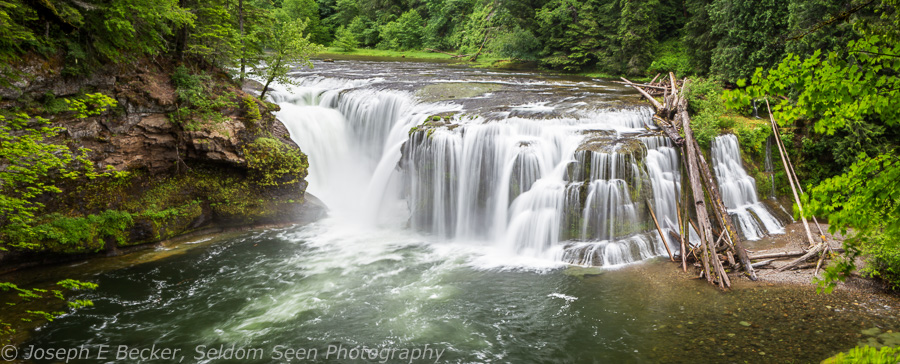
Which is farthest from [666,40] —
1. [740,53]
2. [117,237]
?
[117,237]

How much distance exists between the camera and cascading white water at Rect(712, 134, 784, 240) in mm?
11531

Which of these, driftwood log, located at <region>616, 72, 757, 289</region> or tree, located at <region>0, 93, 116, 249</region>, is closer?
tree, located at <region>0, 93, 116, 249</region>

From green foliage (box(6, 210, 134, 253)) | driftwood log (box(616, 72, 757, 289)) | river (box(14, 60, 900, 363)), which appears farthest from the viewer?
green foliage (box(6, 210, 134, 253))

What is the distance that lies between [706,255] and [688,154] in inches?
118

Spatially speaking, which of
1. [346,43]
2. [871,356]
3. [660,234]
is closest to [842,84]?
[871,356]

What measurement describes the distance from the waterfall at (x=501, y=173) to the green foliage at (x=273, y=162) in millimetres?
2110

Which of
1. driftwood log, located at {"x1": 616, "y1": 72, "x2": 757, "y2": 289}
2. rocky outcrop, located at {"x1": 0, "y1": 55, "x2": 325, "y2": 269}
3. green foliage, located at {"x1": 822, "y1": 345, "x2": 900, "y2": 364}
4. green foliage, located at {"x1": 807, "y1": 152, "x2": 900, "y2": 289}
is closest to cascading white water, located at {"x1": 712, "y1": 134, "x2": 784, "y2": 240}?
driftwood log, located at {"x1": 616, "y1": 72, "x2": 757, "y2": 289}

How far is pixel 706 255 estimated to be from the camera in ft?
30.2

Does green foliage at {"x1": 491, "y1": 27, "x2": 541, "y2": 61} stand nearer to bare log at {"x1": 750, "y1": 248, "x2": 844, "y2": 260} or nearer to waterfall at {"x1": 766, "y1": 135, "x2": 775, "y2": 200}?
waterfall at {"x1": 766, "y1": 135, "x2": 775, "y2": 200}

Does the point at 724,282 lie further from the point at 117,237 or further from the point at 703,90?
the point at 117,237

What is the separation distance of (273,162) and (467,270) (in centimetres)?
640

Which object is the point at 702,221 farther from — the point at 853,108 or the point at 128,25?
the point at 128,25

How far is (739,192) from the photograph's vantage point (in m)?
12.3

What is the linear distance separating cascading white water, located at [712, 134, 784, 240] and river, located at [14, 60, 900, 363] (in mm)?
1864
